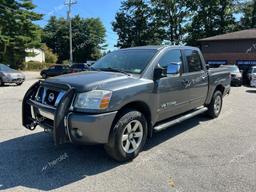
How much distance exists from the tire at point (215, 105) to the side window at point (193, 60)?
3.72 feet

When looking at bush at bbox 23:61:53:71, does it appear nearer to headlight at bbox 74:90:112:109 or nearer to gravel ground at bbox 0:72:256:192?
gravel ground at bbox 0:72:256:192

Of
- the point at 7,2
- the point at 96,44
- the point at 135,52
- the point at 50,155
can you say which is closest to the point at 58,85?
the point at 50,155

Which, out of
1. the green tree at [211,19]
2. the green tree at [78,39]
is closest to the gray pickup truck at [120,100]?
the green tree at [211,19]

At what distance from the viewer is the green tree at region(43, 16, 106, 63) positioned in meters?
69.6

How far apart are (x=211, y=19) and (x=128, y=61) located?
47346mm

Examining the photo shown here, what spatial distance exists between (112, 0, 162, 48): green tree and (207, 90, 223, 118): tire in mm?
44190

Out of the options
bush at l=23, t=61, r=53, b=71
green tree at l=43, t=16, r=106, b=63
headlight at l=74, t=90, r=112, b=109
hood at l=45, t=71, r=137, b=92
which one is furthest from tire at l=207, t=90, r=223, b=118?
green tree at l=43, t=16, r=106, b=63

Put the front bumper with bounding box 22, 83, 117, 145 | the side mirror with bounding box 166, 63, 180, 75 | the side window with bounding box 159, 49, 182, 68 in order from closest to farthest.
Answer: the front bumper with bounding box 22, 83, 117, 145 → the side mirror with bounding box 166, 63, 180, 75 → the side window with bounding box 159, 49, 182, 68

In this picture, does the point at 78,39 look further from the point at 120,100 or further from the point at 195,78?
the point at 120,100

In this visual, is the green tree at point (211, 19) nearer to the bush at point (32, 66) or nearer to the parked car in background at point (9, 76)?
the bush at point (32, 66)

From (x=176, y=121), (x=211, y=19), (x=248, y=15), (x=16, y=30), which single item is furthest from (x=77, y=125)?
(x=248, y=15)

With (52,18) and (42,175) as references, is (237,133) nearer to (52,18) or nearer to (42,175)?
(42,175)

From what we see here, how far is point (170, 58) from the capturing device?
614cm

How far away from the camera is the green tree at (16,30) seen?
42625 mm
